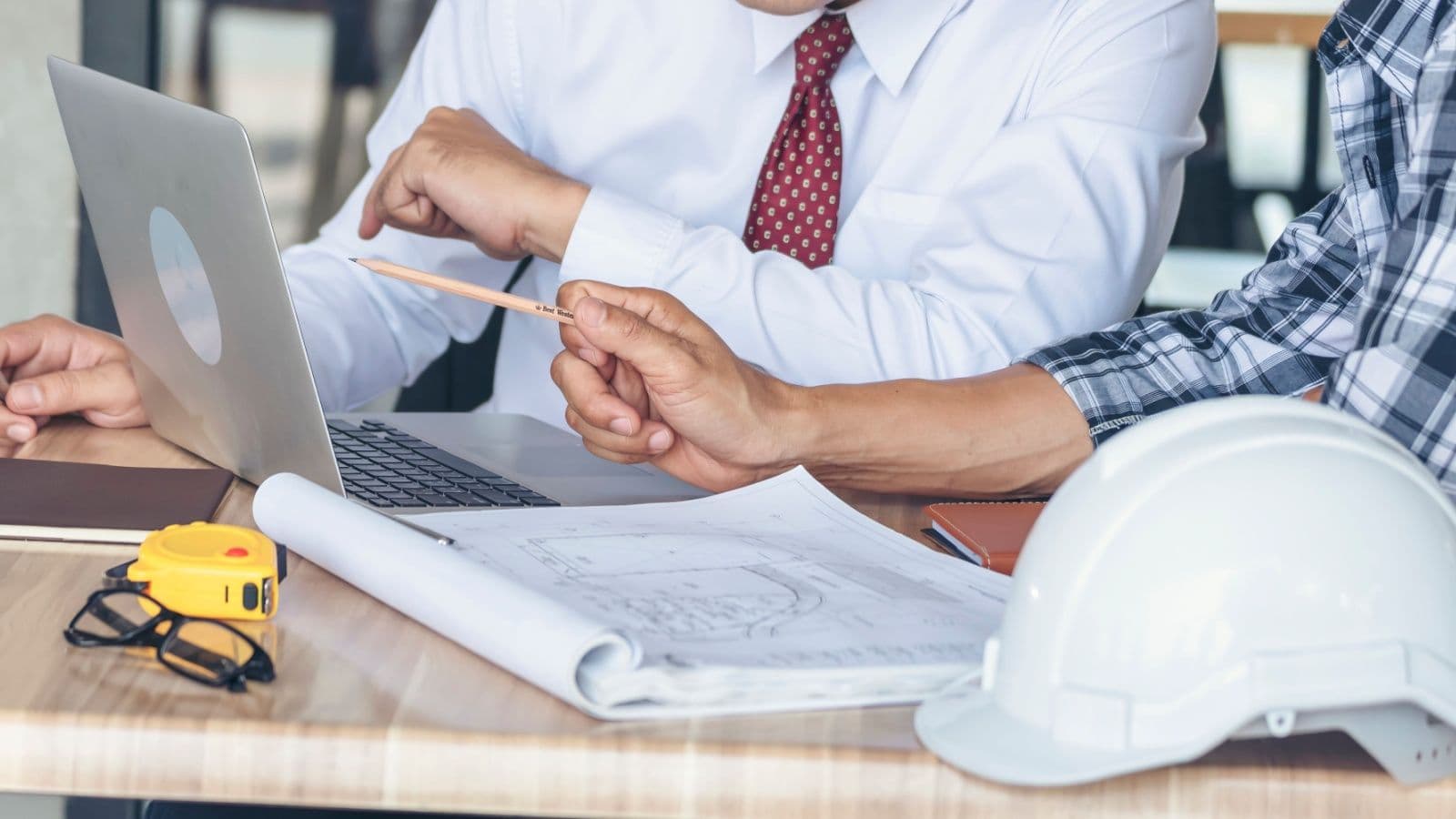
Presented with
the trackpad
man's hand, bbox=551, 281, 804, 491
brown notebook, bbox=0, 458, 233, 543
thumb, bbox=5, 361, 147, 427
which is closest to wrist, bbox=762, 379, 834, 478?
man's hand, bbox=551, 281, 804, 491

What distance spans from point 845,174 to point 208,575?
92 centimetres

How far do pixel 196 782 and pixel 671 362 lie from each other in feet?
1.37

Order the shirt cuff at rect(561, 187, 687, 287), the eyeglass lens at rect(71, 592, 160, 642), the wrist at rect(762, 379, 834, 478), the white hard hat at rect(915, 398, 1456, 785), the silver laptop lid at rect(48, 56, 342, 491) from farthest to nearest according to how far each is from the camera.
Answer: the shirt cuff at rect(561, 187, 687, 287), the wrist at rect(762, 379, 834, 478), the silver laptop lid at rect(48, 56, 342, 491), the eyeglass lens at rect(71, 592, 160, 642), the white hard hat at rect(915, 398, 1456, 785)

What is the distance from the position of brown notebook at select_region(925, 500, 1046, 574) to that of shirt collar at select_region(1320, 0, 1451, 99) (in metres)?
0.35

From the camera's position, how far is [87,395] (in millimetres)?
1054

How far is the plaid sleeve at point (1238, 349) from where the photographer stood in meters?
1.01

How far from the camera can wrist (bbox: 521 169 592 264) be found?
117 cm

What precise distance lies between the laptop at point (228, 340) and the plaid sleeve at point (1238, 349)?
0.29 meters

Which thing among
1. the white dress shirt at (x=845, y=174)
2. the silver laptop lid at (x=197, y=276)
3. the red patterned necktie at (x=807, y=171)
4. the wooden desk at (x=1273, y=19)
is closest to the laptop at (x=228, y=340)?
the silver laptop lid at (x=197, y=276)

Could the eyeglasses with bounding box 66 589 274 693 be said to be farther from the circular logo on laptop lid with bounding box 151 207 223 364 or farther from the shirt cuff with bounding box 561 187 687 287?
the shirt cuff with bounding box 561 187 687 287

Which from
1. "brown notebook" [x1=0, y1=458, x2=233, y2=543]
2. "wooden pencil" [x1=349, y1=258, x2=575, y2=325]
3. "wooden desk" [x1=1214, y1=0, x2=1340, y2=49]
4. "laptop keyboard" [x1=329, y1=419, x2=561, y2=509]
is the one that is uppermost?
"wooden desk" [x1=1214, y1=0, x2=1340, y2=49]

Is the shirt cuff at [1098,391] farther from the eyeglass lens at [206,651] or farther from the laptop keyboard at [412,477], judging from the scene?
the eyeglass lens at [206,651]

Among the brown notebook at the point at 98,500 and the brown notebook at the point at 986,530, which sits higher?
the brown notebook at the point at 986,530

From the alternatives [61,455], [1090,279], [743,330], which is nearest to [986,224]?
[1090,279]
